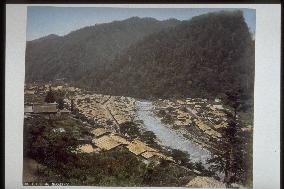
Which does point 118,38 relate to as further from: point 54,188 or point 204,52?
point 54,188

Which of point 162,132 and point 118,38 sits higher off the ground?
point 118,38

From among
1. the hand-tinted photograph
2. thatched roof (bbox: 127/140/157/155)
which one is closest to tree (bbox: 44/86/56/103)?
the hand-tinted photograph

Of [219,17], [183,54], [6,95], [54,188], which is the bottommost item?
[54,188]

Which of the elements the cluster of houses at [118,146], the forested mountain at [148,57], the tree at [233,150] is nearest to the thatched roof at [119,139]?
the cluster of houses at [118,146]

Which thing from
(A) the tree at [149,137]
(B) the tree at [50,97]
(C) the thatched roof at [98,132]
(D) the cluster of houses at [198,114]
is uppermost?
(B) the tree at [50,97]

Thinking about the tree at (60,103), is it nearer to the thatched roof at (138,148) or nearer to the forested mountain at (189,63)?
the forested mountain at (189,63)

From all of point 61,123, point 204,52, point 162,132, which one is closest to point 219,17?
point 204,52

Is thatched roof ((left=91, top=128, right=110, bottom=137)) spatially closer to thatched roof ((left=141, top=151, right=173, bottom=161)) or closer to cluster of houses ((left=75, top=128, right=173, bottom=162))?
cluster of houses ((left=75, top=128, right=173, bottom=162))
